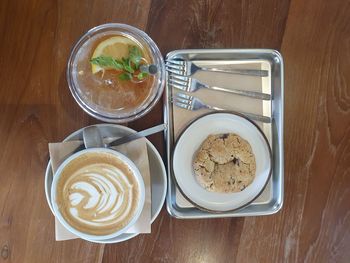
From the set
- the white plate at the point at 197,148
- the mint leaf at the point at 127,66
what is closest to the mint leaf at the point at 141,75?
the mint leaf at the point at 127,66

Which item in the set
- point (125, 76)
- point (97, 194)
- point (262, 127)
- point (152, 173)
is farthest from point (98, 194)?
point (262, 127)

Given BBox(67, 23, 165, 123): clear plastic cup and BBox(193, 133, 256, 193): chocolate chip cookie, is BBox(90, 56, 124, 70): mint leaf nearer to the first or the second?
BBox(67, 23, 165, 123): clear plastic cup

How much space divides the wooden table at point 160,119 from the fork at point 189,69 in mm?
41

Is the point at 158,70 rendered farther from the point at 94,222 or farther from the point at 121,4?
the point at 94,222

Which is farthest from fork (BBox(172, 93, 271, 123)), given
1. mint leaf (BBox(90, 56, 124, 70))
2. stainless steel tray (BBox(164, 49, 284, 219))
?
mint leaf (BBox(90, 56, 124, 70))

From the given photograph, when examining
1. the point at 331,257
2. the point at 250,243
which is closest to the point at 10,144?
the point at 250,243

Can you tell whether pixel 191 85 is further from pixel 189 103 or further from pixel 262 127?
pixel 262 127

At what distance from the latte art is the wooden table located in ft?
0.30

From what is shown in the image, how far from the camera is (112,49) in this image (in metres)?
0.87

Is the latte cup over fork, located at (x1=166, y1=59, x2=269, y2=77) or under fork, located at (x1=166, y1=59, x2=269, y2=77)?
under

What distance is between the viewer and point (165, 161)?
92 centimetres

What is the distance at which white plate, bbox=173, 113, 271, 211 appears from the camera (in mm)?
895

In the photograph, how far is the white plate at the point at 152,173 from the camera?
2.86 ft

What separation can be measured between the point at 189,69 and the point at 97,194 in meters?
0.30
